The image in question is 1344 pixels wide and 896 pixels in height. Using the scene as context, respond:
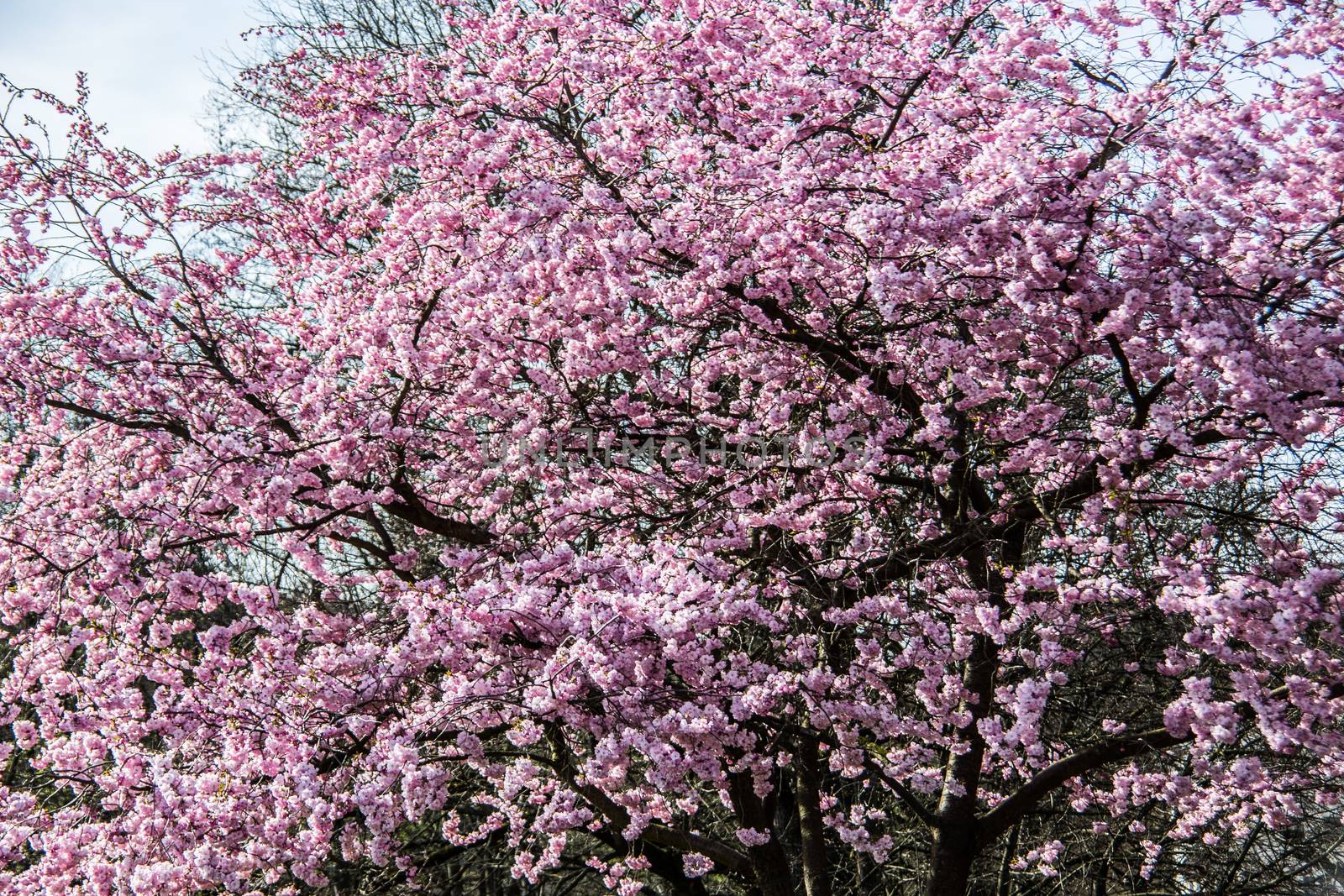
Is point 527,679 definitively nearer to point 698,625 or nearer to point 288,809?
point 698,625

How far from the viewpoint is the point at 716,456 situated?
22.2 ft

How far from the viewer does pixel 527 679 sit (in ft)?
16.4

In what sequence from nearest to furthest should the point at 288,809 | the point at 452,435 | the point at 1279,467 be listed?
the point at 288,809, the point at 1279,467, the point at 452,435

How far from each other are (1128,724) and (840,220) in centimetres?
394

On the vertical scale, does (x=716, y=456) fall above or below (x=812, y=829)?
above

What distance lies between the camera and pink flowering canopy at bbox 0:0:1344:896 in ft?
16.2

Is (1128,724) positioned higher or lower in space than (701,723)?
higher

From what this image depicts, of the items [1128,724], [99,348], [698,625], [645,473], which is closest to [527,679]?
[698,625]

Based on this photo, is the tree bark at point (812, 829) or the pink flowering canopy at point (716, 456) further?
the tree bark at point (812, 829)

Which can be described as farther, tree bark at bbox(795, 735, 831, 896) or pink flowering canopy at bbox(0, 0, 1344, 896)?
tree bark at bbox(795, 735, 831, 896)

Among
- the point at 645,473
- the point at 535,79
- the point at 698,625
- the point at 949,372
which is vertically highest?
the point at 535,79

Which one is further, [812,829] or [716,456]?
[812,829]

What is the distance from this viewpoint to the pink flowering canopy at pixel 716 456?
4.93 m

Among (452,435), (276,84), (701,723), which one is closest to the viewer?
(701,723)
